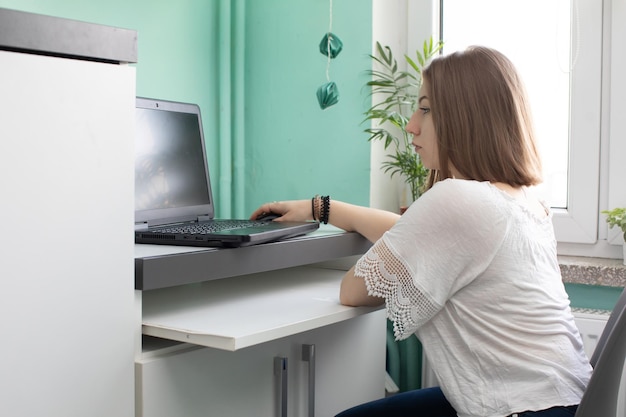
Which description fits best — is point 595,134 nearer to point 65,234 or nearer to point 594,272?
point 594,272

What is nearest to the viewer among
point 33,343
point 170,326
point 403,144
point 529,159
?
point 33,343

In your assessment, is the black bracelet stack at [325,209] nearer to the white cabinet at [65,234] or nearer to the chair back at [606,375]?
the white cabinet at [65,234]

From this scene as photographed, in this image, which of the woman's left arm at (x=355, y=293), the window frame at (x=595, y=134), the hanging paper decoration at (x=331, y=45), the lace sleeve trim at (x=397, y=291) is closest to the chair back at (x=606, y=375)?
the lace sleeve trim at (x=397, y=291)

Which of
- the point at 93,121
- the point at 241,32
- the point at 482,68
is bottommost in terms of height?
the point at 93,121

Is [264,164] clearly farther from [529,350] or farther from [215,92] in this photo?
[529,350]

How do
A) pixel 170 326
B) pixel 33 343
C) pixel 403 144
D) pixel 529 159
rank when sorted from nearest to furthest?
1. pixel 33 343
2. pixel 170 326
3. pixel 529 159
4. pixel 403 144

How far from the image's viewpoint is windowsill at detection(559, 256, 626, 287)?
1.79 meters

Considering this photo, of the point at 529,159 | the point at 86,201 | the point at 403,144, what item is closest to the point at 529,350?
the point at 529,159

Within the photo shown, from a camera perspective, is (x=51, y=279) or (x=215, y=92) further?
(x=215, y=92)

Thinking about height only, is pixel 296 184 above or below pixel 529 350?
above

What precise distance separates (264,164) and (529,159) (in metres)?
1.02

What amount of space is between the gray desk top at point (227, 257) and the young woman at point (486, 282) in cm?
19

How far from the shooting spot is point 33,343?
1.00m

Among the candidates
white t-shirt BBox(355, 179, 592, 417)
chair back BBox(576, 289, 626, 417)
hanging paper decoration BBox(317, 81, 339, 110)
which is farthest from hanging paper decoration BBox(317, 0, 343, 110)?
chair back BBox(576, 289, 626, 417)
